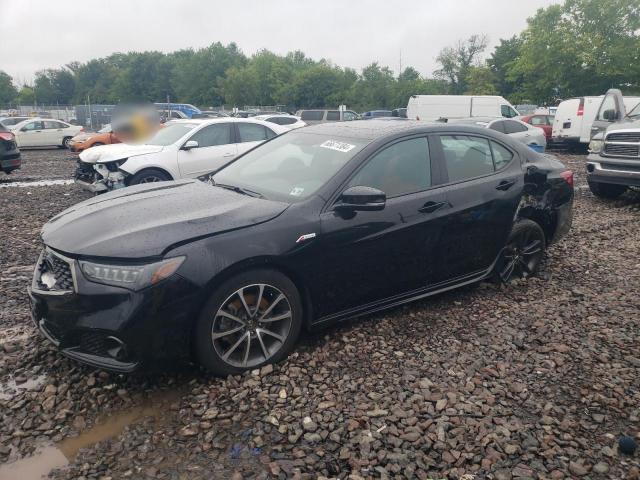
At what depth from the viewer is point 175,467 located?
2.64 m

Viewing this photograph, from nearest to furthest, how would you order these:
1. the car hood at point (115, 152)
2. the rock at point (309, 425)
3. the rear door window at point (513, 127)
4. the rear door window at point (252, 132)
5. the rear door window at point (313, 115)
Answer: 1. the rock at point (309, 425)
2. the car hood at point (115, 152)
3. the rear door window at point (252, 132)
4. the rear door window at point (513, 127)
5. the rear door window at point (313, 115)

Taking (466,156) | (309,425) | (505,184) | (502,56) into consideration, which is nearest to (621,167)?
(505,184)

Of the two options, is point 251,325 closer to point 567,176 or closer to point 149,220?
point 149,220

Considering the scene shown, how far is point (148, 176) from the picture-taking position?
9023 mm

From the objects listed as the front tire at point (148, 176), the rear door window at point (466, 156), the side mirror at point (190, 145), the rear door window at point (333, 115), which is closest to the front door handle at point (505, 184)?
the rear door window at point (466, 156)

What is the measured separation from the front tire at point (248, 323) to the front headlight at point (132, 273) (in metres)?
0.32

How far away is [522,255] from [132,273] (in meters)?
3.64

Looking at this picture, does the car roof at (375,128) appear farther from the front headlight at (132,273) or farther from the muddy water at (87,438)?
the muddy water at (87,438)

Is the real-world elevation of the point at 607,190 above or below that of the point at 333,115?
below

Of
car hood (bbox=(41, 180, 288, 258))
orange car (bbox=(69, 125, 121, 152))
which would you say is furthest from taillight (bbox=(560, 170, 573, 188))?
orange car (bbox=(69, 125, 121, 152))

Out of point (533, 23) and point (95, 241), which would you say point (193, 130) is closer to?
point (95, 241)

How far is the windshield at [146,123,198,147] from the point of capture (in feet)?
31.8

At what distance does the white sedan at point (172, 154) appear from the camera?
902 cm

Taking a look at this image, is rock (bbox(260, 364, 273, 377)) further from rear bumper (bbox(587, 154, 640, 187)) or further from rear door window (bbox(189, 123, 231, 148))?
rear bumper (bbox(587, 154, 640, 187))
